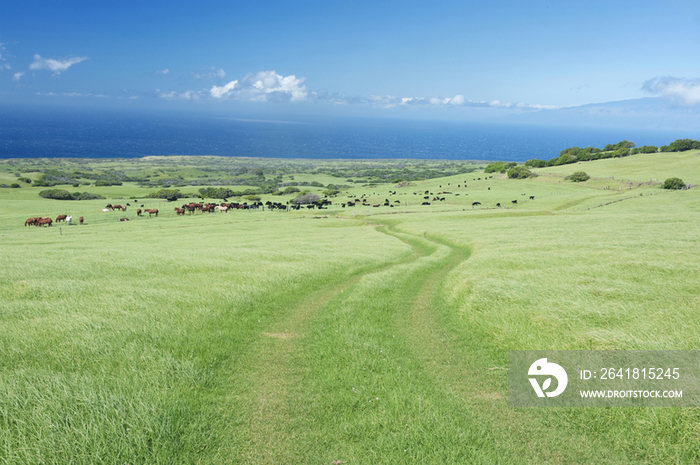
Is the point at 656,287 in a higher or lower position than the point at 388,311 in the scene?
higher

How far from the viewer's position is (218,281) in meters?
17.7

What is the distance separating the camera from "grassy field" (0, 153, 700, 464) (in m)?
6.85

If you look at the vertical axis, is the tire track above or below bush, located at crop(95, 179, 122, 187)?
below

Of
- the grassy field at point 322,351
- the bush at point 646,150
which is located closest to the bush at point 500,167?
the bush at point 646,150

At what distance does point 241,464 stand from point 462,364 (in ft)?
22.6

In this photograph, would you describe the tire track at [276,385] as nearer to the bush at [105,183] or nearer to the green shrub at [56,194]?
the green shrub at [56,194]

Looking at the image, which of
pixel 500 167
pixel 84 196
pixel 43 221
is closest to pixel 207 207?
pixel 43 221

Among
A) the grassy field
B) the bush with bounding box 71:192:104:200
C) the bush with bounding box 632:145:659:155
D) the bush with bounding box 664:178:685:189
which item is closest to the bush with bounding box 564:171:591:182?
the bush with bounding box 664:178:685:189

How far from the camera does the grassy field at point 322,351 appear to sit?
685cm

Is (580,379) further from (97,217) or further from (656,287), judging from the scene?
(97,217)

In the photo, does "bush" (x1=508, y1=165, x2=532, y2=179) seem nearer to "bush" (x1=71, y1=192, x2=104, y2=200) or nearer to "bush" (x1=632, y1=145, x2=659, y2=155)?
"bush" (x1=632, y1=145, x2=659, y2=155)

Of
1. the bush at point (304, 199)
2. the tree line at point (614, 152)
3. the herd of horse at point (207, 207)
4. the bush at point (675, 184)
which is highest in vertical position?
the tree line at point (614, 152)

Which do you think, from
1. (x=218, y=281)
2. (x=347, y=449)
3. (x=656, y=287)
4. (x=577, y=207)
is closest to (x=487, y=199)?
(x=577, y=207)

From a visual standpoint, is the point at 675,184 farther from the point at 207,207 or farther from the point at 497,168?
the point at 207,207
